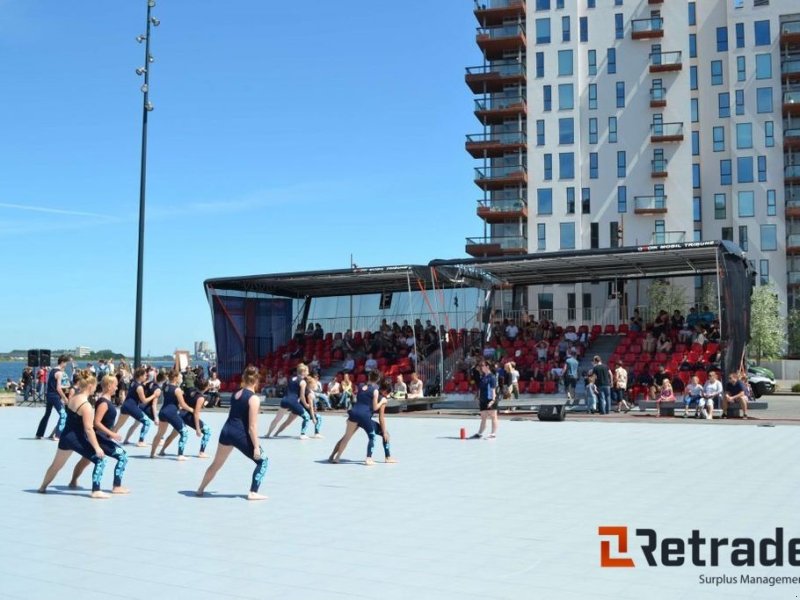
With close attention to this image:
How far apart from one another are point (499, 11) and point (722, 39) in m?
17.1

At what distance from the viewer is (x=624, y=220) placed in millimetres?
61375

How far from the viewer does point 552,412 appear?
2397 cm

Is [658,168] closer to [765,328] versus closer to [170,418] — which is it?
[765,328]

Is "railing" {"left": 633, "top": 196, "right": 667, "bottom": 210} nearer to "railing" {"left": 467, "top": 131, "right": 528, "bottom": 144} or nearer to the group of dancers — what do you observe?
"railing" {"left": 467, "top": 131, "right": 528, "bottom": 144}

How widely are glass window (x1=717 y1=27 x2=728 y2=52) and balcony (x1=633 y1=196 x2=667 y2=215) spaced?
13392mm

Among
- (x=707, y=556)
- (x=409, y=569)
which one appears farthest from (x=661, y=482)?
(x=409, y=569)

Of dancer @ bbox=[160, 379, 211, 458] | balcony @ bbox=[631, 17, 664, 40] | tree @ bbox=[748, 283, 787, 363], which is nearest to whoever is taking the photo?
dancer @ bbox=[160, 379, 211, 458]

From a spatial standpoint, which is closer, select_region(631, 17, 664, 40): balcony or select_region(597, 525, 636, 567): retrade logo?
select_region(597, 525, 636, 567): retrade logo

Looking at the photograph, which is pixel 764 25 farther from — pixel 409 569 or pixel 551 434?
pixel 409 569

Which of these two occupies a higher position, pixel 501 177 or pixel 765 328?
pixel 501 177

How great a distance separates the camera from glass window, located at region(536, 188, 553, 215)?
206ft

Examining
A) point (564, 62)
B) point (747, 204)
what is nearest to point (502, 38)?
point (564, 62)

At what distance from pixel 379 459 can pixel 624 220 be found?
50.1m

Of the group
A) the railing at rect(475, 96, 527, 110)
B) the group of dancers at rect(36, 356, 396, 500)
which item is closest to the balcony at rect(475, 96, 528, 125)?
the railing at rect(475, 96, 527, 110)
